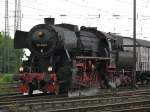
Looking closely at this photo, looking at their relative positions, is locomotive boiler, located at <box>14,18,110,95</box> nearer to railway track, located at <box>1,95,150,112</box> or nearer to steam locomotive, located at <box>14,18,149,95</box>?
steam locomotive, located at <box>14,18,149,95</box>

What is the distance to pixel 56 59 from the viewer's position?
2053 cm

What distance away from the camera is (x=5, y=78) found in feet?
135

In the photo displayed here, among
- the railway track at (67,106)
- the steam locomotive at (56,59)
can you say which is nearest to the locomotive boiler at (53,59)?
the steam locomotive at (56,59)

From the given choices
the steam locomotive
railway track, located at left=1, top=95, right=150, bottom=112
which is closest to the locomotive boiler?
the steam locomotive

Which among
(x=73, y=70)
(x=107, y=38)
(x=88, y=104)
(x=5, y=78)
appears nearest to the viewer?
(x=88, y=104)

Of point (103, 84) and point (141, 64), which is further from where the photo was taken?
point (141, 64)

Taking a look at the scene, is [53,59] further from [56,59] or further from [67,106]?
[67,106]

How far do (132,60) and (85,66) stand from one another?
9.17 m

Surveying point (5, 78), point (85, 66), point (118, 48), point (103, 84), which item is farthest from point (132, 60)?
point (5, 78)

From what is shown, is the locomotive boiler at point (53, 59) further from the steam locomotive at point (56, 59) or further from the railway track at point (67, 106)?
the railway track at point (67, 106)

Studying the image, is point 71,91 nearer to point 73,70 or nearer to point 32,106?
point 73,70

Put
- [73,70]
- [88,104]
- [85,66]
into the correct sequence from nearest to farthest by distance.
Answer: [88,104], [73,70], [85,66]

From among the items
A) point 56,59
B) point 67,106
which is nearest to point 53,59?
point 56,59

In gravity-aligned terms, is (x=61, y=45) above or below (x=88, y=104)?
above
